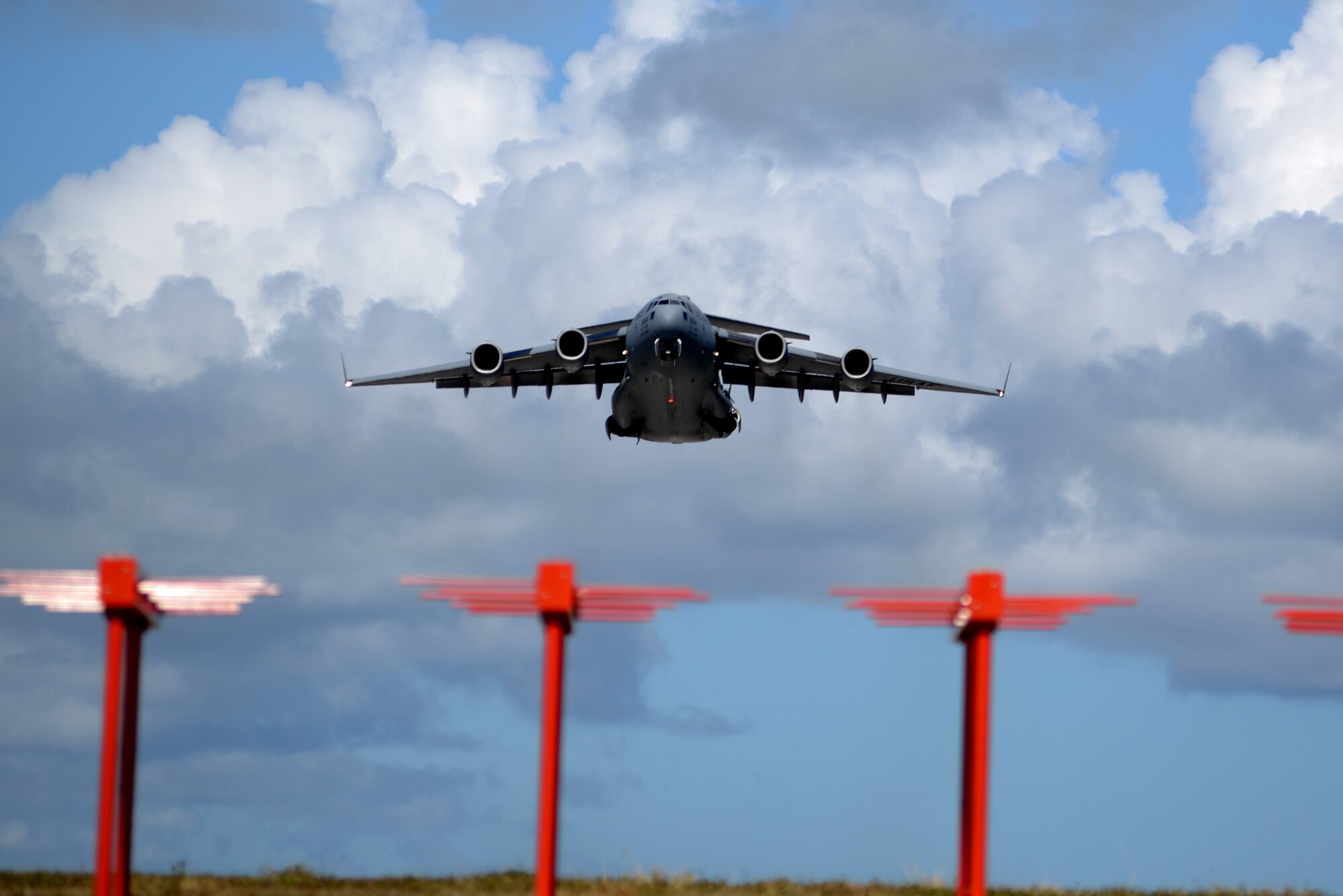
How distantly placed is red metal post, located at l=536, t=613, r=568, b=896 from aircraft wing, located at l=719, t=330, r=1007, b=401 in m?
25.1

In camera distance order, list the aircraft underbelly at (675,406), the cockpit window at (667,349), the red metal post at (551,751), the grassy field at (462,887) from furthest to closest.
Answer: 1. the aircraft underbelly at (675,406)
2. the cockpit window at (667,349)
3. the grassy field at (462,887)
4. the red metal post at (551,751)

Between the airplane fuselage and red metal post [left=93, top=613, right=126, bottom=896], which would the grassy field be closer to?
red metal post [left=93, top=613, right=126, bottom=896]

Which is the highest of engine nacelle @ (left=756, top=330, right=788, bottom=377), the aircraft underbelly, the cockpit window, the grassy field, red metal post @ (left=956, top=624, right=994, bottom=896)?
engine nacelle @ (left=756, top=330, right=788, bottom=377)

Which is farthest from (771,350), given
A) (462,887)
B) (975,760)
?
(975,760)

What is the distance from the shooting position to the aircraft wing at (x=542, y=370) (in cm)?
3869

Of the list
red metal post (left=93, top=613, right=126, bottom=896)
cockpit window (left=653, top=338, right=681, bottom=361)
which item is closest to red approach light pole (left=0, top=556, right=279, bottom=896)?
red metal post (left=93, top=613, right=126, bottom=896)

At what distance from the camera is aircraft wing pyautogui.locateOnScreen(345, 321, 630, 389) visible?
127 feet

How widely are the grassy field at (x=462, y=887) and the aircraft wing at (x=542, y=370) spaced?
21.5 meters

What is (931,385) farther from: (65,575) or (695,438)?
(65,575)

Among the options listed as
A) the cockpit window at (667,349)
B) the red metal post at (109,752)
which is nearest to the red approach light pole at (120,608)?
the red metal post at (109,752)

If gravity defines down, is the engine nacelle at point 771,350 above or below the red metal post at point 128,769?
above

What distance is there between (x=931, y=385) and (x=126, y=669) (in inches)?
1149

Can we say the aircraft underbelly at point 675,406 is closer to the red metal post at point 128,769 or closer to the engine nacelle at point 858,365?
the engine nacelle at point 858,365

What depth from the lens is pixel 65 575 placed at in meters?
13.3
